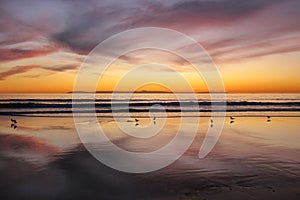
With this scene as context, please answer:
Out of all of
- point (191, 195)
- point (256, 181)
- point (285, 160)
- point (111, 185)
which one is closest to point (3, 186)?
point (111, 185)

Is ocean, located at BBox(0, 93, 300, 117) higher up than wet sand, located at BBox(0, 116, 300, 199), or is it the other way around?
ocean, located at BBox(0, 93, 300, 117)

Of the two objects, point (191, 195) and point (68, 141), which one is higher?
point (68, 141)

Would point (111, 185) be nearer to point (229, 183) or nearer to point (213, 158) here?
point (229, 183)

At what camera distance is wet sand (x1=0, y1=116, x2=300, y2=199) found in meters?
7.38

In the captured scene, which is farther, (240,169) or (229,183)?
(240,169)

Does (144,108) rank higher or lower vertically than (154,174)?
higher

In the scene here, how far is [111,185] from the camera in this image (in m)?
8.04

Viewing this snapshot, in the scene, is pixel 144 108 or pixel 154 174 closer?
pixel 154 174

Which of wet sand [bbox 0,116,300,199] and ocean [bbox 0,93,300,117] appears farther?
ocean [bbox 0,93,300,117]

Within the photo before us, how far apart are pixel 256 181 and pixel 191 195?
7.13ft

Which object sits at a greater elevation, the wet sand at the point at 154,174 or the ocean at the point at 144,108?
the ocean at the point at 144,108

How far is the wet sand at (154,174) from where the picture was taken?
24.2 feet

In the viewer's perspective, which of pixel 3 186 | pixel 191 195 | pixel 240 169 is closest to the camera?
pixel 191 195

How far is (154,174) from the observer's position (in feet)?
29.7
